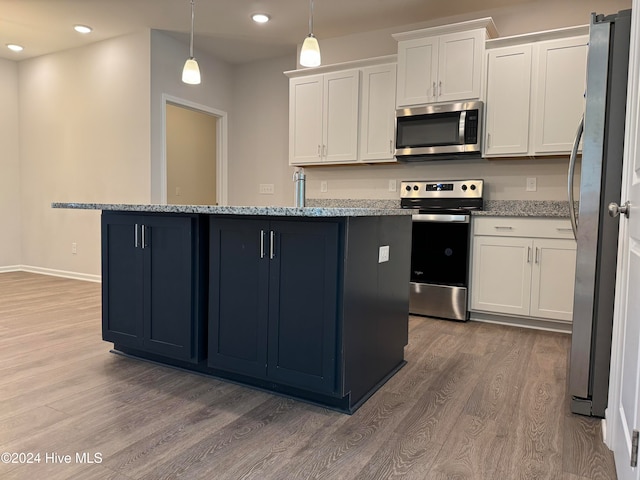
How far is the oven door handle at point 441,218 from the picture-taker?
3570 mm

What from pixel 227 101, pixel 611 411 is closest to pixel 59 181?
pixel 227 101

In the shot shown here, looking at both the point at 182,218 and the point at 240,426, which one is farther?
the point at 182,218

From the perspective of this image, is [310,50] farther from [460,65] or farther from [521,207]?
[521,207]

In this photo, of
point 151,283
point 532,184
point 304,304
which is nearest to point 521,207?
point 532,184

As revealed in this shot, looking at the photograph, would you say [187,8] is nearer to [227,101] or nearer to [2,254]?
[227,101]

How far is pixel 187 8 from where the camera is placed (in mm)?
4066

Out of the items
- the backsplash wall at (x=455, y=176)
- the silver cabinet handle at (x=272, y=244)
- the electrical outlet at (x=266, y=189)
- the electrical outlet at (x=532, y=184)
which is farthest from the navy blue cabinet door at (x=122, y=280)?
the electrical outlet at (x=532, y=184)

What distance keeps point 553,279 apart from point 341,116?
238 cm

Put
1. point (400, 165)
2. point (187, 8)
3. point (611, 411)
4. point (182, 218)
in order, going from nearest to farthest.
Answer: point (611, 411), point (182, 218), point (187, 8), point (400, 165)

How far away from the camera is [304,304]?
1.95 m

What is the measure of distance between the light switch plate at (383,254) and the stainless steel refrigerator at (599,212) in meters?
0.85

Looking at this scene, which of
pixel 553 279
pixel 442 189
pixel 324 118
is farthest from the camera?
pixel 324 118

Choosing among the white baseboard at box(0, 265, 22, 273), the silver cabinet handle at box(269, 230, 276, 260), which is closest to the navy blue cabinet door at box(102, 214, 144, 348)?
the silver cabinet handle at box(269, 230, 276, 260)

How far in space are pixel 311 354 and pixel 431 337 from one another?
1523 mm
